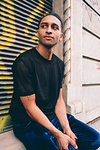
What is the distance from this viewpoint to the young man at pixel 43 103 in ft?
4.61

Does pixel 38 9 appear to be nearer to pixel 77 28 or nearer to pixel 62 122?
pixel 77 28

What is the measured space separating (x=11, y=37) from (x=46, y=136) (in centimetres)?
169

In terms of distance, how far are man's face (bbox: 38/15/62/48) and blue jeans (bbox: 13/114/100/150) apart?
105 centimetres

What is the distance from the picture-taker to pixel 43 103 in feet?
5.47

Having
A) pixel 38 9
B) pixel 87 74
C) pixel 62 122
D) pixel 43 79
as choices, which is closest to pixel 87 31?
pixel 87 74

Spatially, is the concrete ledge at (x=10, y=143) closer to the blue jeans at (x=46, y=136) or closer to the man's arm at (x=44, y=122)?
the blue jeans at (x=46, y=136)

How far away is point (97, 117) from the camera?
3.97 metres

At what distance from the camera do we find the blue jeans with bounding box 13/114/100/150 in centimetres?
137

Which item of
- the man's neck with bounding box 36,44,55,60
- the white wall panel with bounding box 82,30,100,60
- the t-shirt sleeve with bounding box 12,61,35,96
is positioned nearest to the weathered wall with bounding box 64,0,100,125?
the white wall panel with bounding box 82,30,100,60

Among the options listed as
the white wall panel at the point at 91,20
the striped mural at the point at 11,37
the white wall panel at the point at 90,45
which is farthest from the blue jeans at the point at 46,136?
the white wall panel at the point at 91,20

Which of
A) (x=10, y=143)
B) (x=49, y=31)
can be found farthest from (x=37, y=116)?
(x=49, y=31)

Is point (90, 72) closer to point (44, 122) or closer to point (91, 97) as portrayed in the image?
point (91, 97)

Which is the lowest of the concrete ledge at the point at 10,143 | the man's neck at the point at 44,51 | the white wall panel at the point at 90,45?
the concrete ledge at the point at 10,143

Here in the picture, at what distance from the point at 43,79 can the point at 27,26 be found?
Result: 1.31 m
